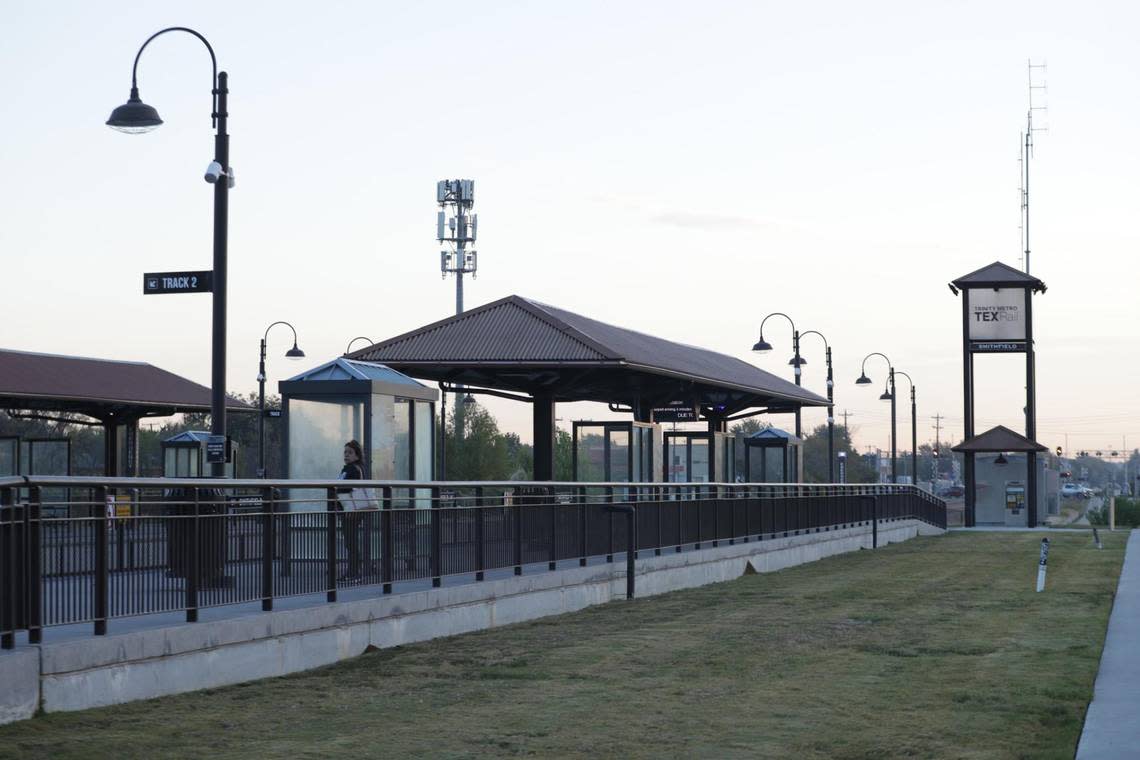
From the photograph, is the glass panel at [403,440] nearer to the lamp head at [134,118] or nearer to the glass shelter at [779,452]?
the lamp head at [134,118]

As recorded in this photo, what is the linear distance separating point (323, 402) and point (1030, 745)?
12951 mm

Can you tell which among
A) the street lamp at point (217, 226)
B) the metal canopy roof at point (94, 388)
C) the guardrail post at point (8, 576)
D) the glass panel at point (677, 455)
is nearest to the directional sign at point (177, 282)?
the street lamp at point (217, 226)

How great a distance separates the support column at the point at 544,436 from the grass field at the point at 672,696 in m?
16.6

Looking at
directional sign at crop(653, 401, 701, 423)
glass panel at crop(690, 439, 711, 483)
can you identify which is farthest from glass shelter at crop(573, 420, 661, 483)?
glass panel at crop(690, 439, 711, 483)

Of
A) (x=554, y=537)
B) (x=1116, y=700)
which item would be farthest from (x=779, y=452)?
(x=1116, y=700)

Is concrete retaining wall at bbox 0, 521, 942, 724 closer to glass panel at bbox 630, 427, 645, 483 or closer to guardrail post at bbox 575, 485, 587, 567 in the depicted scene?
guardrail post at bbox 575, 485, 587, 567

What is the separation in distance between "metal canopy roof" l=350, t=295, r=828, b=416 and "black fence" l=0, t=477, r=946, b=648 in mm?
9208

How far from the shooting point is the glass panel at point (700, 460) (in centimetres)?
4272

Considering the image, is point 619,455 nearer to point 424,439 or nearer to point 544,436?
point 544,436

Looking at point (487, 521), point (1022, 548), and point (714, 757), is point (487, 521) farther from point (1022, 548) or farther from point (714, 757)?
point (1022, 548)

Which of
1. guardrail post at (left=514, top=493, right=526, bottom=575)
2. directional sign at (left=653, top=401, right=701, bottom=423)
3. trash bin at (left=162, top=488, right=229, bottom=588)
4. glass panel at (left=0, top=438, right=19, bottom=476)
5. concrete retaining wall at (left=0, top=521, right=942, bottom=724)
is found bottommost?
concrete retaining wall at (left=0, top=521, right=942, bottom=724)

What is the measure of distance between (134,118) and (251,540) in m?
7.22

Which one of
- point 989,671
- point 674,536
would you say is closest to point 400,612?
point 989,671

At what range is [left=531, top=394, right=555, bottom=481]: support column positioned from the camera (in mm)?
35531
